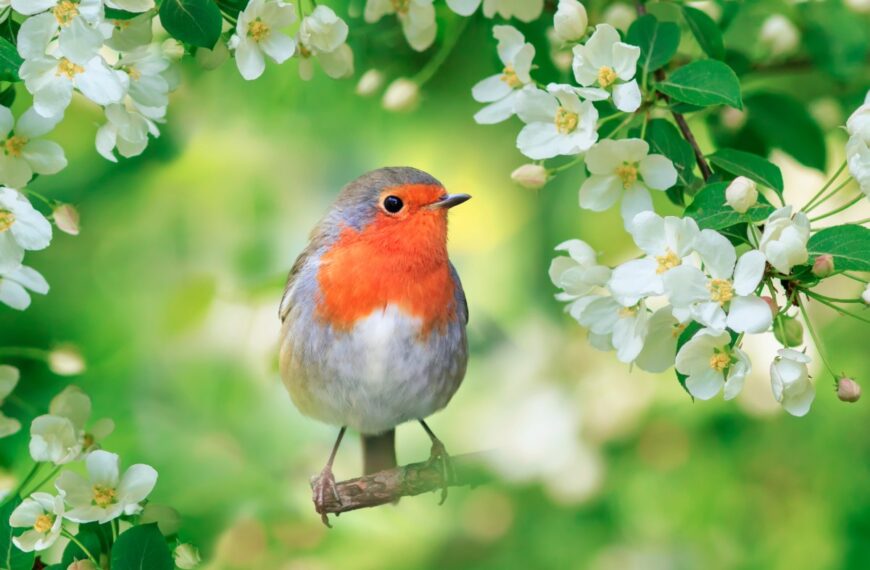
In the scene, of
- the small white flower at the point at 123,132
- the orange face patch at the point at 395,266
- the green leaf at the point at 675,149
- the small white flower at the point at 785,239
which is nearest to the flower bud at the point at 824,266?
the small white flower at the point at 785,239

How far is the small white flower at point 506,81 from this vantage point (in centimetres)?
220

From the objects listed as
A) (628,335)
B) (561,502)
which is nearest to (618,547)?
(561,502)

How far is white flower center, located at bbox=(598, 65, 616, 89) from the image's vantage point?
1.94 m

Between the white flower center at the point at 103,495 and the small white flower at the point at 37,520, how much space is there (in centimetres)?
7

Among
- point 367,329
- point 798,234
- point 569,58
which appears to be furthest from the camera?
point 569,58

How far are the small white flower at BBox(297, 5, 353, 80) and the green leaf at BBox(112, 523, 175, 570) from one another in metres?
0.93

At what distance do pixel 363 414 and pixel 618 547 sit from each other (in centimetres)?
202

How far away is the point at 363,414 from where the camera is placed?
2.69m

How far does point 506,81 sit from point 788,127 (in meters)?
0.90

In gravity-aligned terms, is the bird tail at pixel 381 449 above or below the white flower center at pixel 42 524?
below

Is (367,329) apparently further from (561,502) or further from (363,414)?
(561,502)

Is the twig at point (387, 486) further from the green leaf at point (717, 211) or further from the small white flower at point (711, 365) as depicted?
the green leaf at point (717, 211)

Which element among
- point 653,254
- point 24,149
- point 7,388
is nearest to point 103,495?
point 7,388

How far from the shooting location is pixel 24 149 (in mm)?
2105
